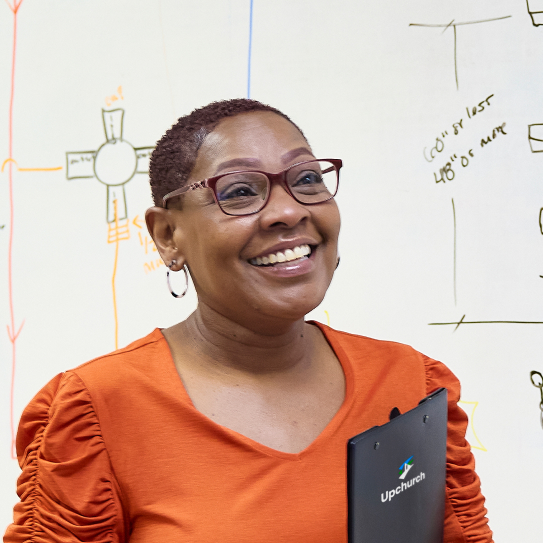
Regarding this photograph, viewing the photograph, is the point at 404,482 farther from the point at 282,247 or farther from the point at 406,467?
the point at 282,247

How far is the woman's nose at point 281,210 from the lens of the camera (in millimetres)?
732

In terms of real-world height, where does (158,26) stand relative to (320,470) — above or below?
above

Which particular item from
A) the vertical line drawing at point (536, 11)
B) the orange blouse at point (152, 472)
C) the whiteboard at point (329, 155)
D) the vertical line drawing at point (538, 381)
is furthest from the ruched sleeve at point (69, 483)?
the vertical line drawing at point (536, 11)

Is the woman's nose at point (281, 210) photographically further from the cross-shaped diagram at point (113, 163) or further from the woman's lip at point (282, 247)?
the cross-shaped diagram at point (113, 163)

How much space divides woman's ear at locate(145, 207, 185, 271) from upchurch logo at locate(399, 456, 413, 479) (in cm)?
37

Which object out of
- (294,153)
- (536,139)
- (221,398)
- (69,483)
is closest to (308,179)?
(294,153)

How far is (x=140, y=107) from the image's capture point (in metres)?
1.30

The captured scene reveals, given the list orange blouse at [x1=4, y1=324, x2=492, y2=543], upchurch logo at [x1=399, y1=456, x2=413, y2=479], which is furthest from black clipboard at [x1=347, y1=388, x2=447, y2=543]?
orange blouse at [x1=4, y1=324, x2=492, y2=543]

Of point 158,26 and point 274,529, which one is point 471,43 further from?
point 274,529

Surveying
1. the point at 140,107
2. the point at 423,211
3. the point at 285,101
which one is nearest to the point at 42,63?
the point at 140,107

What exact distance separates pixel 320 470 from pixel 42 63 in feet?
3.16

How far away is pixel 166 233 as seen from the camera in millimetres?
848

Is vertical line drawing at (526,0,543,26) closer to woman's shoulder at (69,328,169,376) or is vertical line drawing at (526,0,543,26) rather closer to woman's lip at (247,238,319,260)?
woman's lip at (247,238,319,260)

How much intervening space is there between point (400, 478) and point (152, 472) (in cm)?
28
